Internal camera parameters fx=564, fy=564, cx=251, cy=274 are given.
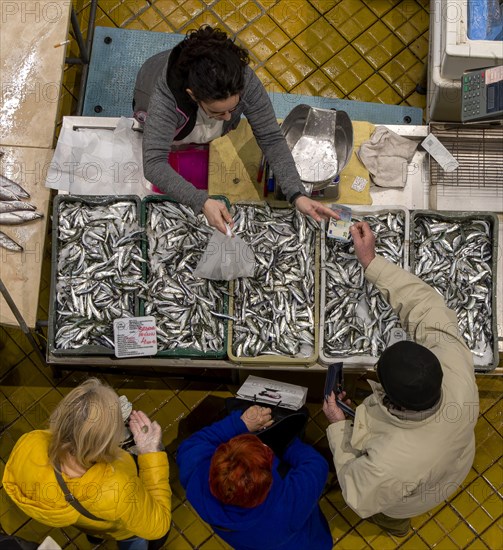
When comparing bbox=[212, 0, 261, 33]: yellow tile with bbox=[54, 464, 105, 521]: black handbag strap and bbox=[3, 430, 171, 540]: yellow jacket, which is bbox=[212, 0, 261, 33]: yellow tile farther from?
bbox=[54, 464, 105, 521]: black handbag strap

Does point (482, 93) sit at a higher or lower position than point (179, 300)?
higher

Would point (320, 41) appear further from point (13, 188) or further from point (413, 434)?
point (413, 434)

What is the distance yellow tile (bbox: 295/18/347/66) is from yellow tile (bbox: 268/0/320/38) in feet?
0.19

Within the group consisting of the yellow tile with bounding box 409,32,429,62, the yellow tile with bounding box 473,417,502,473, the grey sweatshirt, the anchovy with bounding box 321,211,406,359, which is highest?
the yellow tile with bounding box 409,32,429,62

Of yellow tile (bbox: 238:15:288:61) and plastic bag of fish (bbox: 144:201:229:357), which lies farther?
yellow tile (bbox: 238:15:288:61)

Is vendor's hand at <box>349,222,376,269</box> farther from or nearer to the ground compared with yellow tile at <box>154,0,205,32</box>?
nearer to the ground

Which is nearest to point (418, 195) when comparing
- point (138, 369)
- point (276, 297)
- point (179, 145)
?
point (276, 297)

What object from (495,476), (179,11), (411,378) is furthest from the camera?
(179,11)

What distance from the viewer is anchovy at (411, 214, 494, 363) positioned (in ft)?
11.4

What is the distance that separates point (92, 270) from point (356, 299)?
1.64 metres

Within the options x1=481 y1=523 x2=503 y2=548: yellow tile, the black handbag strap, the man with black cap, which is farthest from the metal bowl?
x1=481 y1=523 x2=503 y2=548: yellow tile

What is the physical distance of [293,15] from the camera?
5.21 metres

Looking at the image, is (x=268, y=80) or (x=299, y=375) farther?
(x=268, y=80)

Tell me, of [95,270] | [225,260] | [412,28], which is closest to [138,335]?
[95,270]
